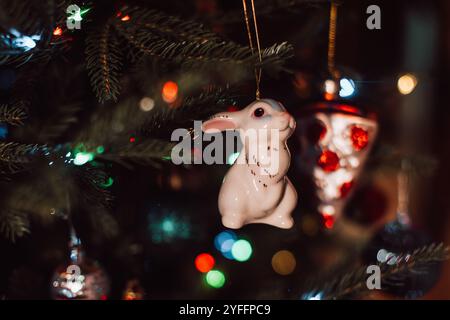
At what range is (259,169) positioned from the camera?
0.75 m

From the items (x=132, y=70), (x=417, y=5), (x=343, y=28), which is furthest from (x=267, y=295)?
(x=417, y=5)

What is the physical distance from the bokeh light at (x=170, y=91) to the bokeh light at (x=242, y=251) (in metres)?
0.44

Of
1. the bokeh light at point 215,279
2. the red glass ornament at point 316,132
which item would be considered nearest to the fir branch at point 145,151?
the red glass ornament at point 316,132

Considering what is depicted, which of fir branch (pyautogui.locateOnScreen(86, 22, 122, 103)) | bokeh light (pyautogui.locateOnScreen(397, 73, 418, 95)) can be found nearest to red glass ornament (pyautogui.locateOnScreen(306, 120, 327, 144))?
bokeh light (pyautogui.locateOnScreen(397, 73, 418, 95))

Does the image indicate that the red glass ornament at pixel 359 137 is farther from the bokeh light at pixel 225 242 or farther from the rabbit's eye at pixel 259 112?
the bokeh light at pixel 225 242

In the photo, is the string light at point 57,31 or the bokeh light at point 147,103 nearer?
the string light at point 57,31

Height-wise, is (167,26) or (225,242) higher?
(167,26)

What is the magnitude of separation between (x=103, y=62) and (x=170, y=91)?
30 cm

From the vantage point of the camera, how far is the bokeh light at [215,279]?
3.61 feet

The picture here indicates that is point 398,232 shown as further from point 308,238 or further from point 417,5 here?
point 417,5

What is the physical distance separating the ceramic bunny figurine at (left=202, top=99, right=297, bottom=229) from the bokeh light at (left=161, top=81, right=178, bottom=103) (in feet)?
0.71

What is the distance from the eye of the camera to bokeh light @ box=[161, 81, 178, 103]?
35.8 inches

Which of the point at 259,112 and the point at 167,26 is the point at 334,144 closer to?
the point at 259,112

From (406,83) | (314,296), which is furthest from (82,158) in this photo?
(406,83)
